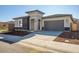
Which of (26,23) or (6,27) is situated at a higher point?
(26,23)

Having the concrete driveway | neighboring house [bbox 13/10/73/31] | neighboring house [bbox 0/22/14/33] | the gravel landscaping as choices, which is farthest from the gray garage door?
neighboring house [bbox 0/22/14/33]

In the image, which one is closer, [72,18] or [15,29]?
[72,18]

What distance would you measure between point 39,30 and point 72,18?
978 mm

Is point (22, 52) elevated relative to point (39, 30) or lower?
lower

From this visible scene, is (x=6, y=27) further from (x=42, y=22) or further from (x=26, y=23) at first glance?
(x=42, y=22)

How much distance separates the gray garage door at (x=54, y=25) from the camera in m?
3.83

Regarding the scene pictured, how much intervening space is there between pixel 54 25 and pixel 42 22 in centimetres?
37

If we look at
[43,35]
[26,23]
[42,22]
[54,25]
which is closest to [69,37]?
[54,25]

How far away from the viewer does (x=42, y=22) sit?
400 centimetres

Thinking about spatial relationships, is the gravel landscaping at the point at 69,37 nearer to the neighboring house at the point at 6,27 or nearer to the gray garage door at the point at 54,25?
the gray garage door at the point at 54,25

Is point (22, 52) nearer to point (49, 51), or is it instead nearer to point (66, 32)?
point (49, 51)
